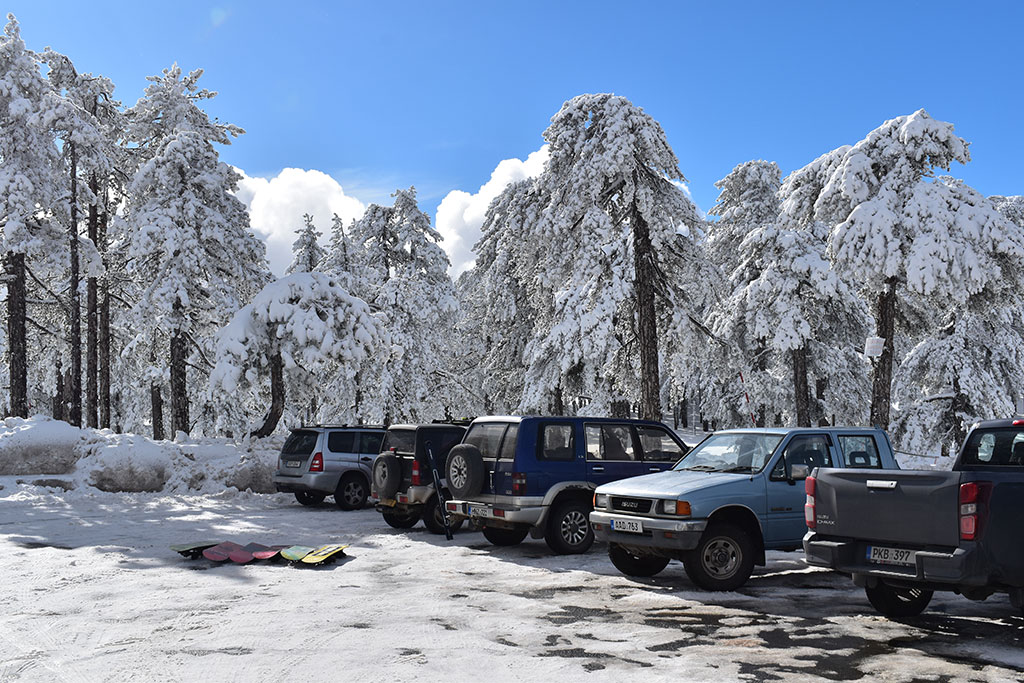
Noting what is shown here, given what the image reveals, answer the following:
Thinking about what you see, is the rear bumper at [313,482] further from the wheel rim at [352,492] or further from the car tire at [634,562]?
the car tire at [634,562]


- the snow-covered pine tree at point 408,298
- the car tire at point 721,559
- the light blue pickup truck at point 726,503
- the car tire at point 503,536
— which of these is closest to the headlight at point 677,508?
the light blue pickup truck at point 726,503

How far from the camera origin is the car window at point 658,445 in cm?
1209

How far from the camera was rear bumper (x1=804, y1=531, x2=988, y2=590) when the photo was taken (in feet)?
20.6

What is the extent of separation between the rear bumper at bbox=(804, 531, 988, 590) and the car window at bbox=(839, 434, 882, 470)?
2.81 metres

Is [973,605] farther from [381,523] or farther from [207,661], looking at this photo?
[381,523]

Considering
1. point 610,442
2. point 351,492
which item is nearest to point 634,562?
point 610,442

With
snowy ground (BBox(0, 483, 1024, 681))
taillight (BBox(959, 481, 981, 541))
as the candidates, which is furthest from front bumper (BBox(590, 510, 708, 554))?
taillight (BBox(959, 481, 981, 541))

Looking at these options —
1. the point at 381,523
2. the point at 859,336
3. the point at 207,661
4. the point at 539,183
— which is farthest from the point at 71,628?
the point at 859,336

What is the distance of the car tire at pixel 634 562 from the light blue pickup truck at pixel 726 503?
0.01 meters

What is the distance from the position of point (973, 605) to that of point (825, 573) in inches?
83.7

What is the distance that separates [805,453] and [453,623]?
16.1 ft

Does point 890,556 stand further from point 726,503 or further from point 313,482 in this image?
point 313,482

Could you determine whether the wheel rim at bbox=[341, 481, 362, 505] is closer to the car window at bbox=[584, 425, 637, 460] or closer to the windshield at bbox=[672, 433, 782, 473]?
the car window at bbox=[584, 425, 637, 460]

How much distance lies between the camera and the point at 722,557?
9.05 meters
